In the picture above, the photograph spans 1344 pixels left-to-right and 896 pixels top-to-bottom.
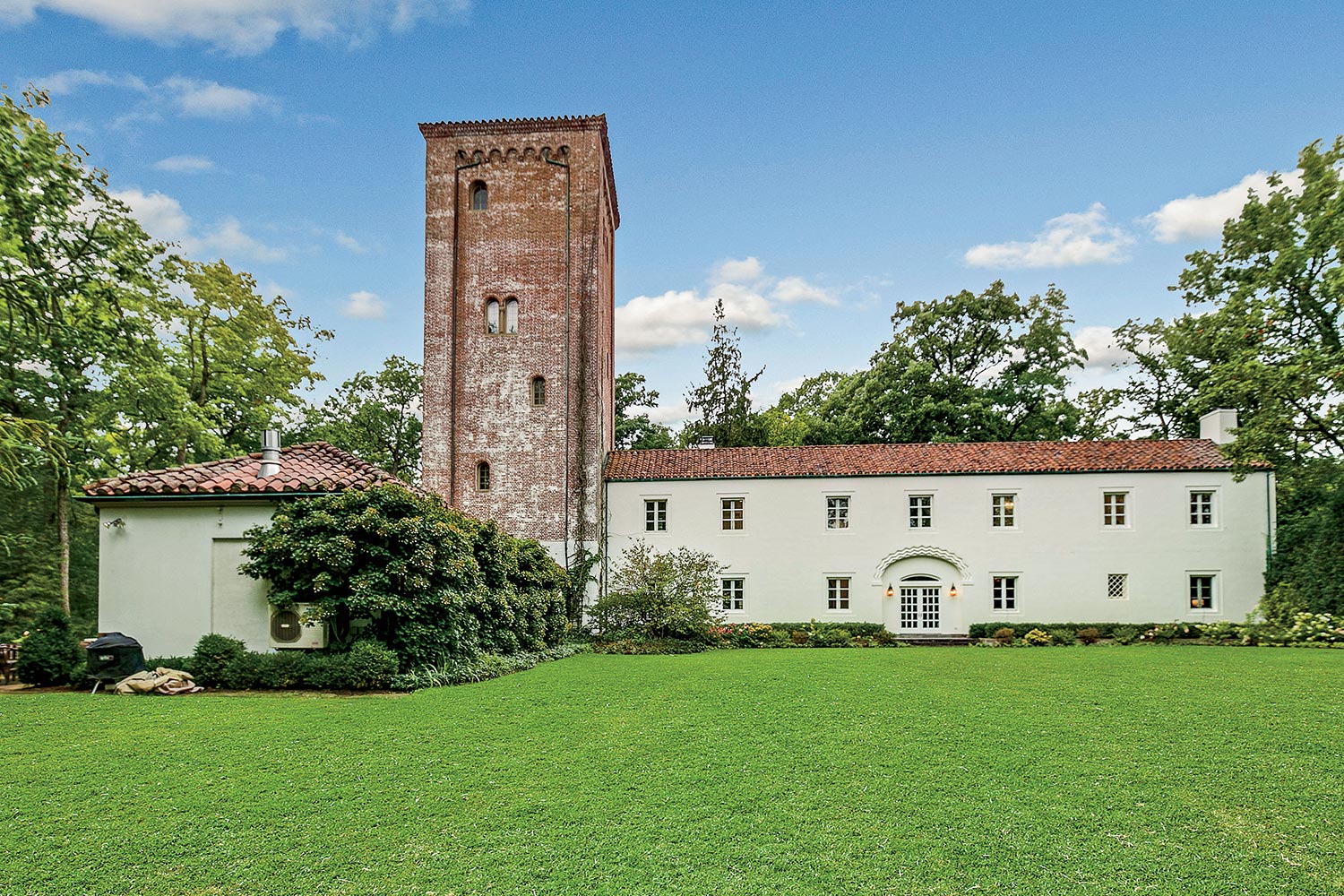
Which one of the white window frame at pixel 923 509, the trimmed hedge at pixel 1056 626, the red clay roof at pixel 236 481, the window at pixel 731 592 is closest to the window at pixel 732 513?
the window at pixel 731 592

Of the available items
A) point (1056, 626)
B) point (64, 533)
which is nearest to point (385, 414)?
Answer: point (64, 533)

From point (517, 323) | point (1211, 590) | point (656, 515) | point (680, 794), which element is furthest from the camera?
point (517, 323)

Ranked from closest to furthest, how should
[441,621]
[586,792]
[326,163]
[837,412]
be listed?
[586,792] → [441,621] → [326,163] → [837,412]

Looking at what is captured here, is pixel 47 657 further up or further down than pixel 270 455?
further down

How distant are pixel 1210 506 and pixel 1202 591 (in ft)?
8.82

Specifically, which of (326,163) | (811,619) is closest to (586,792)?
(326,163)

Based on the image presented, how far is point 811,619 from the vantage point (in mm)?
23484

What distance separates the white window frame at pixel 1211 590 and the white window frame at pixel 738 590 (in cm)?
1375

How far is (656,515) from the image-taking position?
24.5 m

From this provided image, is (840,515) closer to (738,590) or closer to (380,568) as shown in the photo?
(738,590)

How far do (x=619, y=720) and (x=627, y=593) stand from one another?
1300 cm

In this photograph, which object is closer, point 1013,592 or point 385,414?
point 1013,592

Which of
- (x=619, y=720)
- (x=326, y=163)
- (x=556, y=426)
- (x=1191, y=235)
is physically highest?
(x=1191, y=235)

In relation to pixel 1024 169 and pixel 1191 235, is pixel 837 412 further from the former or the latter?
pixel 1024 169
